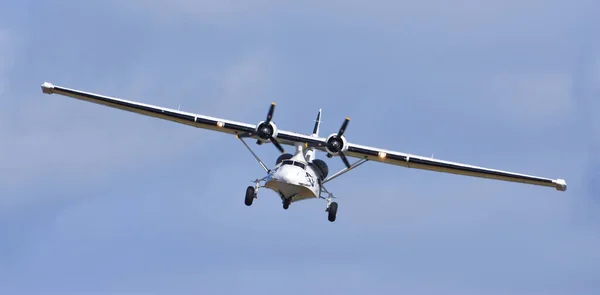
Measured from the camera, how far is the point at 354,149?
4966 cm

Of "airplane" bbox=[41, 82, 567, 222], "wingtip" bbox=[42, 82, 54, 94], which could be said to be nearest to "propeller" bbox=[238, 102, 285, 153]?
"airplane" bbox=[41, 82, 567, 222]

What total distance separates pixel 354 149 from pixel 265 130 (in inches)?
162

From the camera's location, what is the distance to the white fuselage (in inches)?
1833

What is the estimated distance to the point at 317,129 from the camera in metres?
53.0

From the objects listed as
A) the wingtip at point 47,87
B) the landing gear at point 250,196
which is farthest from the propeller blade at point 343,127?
the wingtip at point 47,87

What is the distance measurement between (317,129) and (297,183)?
22.9 feet

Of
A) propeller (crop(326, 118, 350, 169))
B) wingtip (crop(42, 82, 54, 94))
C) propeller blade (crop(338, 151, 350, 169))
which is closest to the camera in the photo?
propeller (crop(326, 118, 350, 169))

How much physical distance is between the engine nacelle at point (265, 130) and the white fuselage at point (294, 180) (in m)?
1.42

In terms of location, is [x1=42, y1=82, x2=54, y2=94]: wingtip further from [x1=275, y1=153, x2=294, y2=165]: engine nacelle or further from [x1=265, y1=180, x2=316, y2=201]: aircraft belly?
[x1=265, y1=180, x2=316, y2=201]: aircraft belly

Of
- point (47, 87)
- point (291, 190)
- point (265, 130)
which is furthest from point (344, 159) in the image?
point (47, 87)

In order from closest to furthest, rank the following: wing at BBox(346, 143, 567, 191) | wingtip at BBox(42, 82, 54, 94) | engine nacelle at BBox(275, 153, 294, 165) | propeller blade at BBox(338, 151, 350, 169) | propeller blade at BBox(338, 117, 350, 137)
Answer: engine nacelle at BBox(275, 153, 294, 165), propeller blade at BBox(338, 117, 350, 137), propeller blade at BBox(338, 151, 350, 169), wing at BBox(346, 143, 567, 191), wingtip at BBox(42, 82, 54, 94)

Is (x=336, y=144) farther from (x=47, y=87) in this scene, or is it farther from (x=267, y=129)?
(x=47, y=87)

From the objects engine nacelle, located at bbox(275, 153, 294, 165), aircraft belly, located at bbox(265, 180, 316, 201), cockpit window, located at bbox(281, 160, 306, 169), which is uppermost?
engine nacelle, located at bbox(275, 153, 294, 165)

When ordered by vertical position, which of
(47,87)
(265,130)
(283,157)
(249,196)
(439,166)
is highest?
(47,87)
